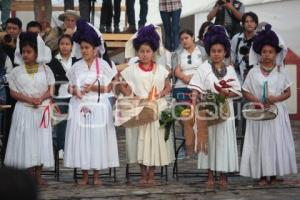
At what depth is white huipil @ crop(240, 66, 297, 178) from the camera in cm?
806

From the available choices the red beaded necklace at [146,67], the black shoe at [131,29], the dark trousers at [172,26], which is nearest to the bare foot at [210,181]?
the red beaded necklace at [146,67]

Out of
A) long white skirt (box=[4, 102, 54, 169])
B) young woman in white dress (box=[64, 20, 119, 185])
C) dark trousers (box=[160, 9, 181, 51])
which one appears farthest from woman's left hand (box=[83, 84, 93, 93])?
dark trousers (box=[160, 9, 181, 51])

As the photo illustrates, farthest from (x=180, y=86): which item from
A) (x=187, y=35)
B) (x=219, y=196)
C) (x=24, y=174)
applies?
(x=24, y=174)

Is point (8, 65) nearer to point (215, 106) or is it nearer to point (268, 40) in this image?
point (215, 106)

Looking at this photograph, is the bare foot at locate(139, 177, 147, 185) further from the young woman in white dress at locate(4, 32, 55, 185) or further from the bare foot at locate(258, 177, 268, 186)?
the bare foot at locate(258, 177, 268, 186)

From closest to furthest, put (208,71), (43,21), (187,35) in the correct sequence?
(208,71)
(187,35)
(43,21)

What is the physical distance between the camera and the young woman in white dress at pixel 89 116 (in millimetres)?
8086

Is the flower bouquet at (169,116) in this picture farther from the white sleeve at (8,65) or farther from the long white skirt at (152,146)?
the white sleeve at (8,65)

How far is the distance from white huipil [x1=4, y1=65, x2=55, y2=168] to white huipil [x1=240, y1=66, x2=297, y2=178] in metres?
2.12

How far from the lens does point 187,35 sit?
34.7 ft

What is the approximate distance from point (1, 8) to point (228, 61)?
21.3 ft

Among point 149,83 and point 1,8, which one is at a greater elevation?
point 1,8

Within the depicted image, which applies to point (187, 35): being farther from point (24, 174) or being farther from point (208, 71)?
point (24, 174)

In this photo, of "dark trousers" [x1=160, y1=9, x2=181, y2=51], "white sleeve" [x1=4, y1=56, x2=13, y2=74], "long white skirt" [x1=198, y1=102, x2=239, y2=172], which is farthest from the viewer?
"dark trousers" [x1=160, y1=9, x2=181, y2=51]
